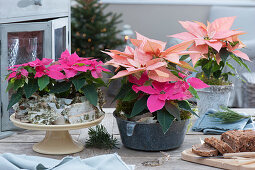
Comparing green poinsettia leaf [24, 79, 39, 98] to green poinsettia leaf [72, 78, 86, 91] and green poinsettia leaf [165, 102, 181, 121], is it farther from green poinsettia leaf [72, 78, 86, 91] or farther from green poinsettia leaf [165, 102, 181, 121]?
green poinsettia leaf [165, 102, 181, 121]

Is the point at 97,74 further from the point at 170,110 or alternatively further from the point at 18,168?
the point at 18,168

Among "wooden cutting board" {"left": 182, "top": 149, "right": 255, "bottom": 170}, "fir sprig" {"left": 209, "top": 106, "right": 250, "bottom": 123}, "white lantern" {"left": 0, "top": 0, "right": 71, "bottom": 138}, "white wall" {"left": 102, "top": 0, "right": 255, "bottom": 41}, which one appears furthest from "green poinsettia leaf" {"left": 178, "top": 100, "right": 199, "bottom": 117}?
"white wall" {"left": 102, "top": 0, "right": 255, "bottom": 41}

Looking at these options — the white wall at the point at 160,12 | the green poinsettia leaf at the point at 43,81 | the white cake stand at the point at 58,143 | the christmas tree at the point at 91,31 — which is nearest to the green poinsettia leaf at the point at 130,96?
the white cake stand at the point at 58,143

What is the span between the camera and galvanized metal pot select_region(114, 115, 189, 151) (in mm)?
1135

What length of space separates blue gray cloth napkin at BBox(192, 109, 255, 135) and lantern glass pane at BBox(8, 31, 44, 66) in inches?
25.8

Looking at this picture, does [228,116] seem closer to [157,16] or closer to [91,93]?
[91,93]

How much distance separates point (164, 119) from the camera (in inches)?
42.2

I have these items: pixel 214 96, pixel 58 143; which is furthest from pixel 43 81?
pixel 214 96

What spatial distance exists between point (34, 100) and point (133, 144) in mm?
299

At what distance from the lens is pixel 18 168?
97 cm

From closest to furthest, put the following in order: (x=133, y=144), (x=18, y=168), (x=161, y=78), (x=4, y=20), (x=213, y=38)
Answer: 1. (x=18, y=168)
2. (x=161, y=78)
3. (x=133, y=144)
4. (x=213, y=38)
5. (x=4, y=20)

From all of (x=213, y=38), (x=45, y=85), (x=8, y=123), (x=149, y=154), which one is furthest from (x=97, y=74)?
(x=8, y=123)

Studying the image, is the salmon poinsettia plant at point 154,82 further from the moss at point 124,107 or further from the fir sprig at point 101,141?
the fir sprig at point 101,141

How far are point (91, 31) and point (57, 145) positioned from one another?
3139mm
